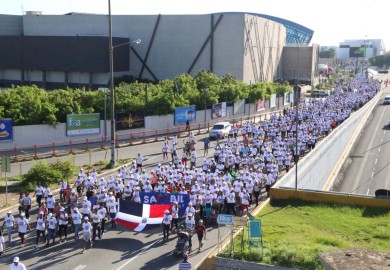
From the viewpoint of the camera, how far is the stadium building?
7256 centimetres

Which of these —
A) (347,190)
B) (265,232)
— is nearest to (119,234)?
(265,232)

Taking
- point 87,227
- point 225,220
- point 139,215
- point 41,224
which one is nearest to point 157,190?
point 139,215

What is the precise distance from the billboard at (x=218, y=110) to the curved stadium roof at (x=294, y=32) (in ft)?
273

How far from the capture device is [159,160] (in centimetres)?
3281

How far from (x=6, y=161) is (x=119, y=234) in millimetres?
6655

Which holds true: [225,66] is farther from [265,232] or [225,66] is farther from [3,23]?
[265,232]

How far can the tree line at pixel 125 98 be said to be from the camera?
3578 centimetres

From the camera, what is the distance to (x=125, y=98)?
42.7 meters

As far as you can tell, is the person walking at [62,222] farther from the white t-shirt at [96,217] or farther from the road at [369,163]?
the road at [369,163]

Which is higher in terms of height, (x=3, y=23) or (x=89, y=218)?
(x=3, y=23)

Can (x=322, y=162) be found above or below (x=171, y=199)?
below

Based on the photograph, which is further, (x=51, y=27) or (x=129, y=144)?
(x=51, y=27)

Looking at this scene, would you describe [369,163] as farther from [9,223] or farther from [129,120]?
[9,223]

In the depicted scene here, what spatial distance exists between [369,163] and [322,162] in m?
8.41
